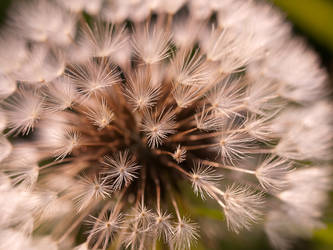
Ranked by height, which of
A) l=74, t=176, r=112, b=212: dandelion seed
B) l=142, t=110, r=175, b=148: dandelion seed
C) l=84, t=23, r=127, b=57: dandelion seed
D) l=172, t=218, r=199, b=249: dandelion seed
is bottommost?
l=74, t=176, r=112, b=212: dandelion seed

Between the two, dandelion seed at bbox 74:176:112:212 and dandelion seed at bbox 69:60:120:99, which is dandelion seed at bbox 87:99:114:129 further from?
dandelion seed at bbox 74:176:112:212

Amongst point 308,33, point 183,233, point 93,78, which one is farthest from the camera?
point 308,33

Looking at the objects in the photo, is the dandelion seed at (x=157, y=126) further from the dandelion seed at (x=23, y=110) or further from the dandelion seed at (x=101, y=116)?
the dandelion seed at (x=23, y=110)

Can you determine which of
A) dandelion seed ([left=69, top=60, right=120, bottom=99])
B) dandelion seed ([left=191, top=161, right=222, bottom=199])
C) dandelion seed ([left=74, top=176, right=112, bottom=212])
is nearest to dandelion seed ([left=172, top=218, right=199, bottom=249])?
dandelion seed ([left=191, top=161, right=222, bottom=199])

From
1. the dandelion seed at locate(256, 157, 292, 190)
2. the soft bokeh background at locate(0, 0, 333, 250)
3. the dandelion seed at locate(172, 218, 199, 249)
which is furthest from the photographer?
the soft bokeh background at locate(0, 0, 333, 250)

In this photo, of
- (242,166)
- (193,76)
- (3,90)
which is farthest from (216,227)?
(3,90)

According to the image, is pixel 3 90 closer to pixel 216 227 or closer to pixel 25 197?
pixel 25 197

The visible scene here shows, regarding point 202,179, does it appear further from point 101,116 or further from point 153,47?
point 153,47

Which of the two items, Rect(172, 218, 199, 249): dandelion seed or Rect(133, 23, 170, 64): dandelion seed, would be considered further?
Rect(133, 23, 170, 64): dandelion seed

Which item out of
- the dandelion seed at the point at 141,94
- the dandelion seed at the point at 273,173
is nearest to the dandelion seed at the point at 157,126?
the dandelion seed at the point at 141,94

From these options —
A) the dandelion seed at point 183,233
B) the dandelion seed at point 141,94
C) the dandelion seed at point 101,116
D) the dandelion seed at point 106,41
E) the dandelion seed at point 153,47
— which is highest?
the dandelion seed at point 153,47

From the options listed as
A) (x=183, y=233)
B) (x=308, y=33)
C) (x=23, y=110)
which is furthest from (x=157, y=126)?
(x=308, y=33)
